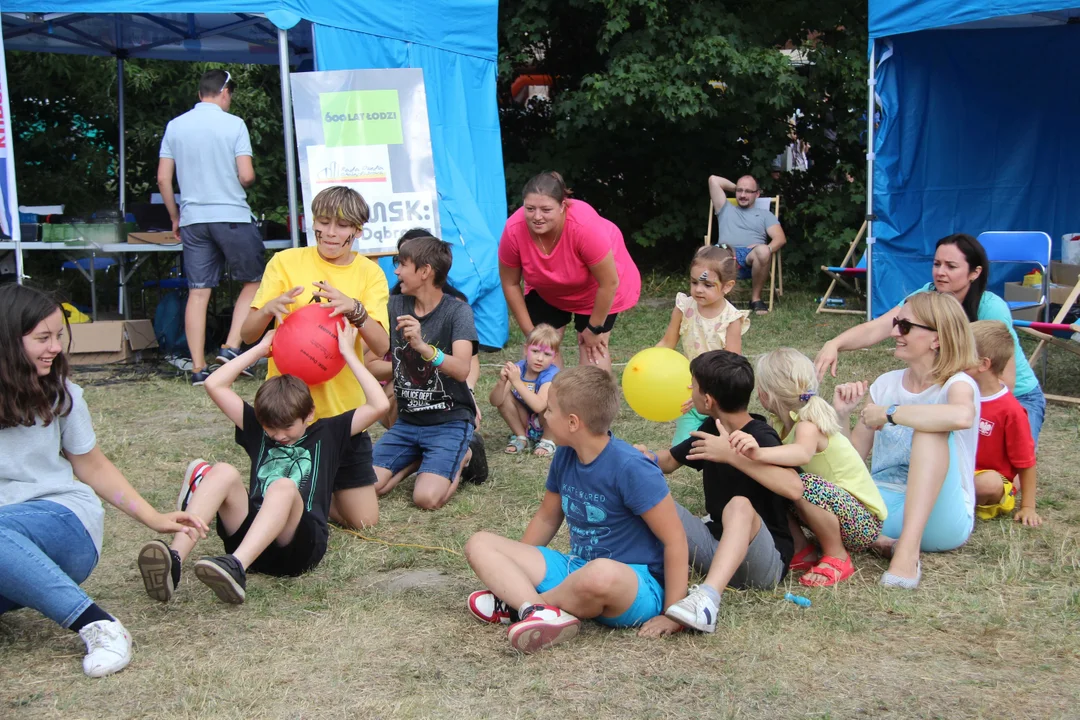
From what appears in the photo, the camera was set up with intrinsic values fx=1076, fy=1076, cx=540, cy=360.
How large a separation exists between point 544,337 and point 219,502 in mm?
2389

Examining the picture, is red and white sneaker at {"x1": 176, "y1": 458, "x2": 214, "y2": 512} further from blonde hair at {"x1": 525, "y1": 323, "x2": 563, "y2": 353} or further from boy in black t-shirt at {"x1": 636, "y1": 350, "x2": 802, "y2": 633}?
blonde hair at {"x1": 525, "y1": 323, "x2": 563, "y2": 353}

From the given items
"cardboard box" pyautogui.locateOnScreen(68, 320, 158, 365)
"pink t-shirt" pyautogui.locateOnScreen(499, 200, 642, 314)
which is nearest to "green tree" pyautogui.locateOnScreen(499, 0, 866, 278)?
"cardboard box" pyautogui.locateOnScreen(68, 320, 158, 365)

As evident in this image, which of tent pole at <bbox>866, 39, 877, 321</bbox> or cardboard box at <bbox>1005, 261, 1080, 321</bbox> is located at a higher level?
tent pole at <bbox>866, 39, 877, 321</bbox>

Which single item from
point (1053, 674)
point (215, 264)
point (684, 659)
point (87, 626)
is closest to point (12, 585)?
point (87, 626)

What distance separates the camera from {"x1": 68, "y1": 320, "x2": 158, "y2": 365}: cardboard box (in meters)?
8.41

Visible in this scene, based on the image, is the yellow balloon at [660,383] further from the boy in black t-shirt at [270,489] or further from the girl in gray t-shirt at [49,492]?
the girl in gray t-shirt at [49,492]

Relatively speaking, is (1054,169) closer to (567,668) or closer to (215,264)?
(215,264)

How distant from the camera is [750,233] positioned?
11.5 m

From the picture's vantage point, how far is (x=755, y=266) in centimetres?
1113

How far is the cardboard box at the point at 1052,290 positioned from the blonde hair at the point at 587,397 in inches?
239

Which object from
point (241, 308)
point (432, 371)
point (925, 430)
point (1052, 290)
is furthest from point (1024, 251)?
point (241, 308)

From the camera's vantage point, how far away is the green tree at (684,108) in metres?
12.4

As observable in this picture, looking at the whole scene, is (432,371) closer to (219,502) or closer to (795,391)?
(219,502)

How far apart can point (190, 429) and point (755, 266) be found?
6.55 meters
